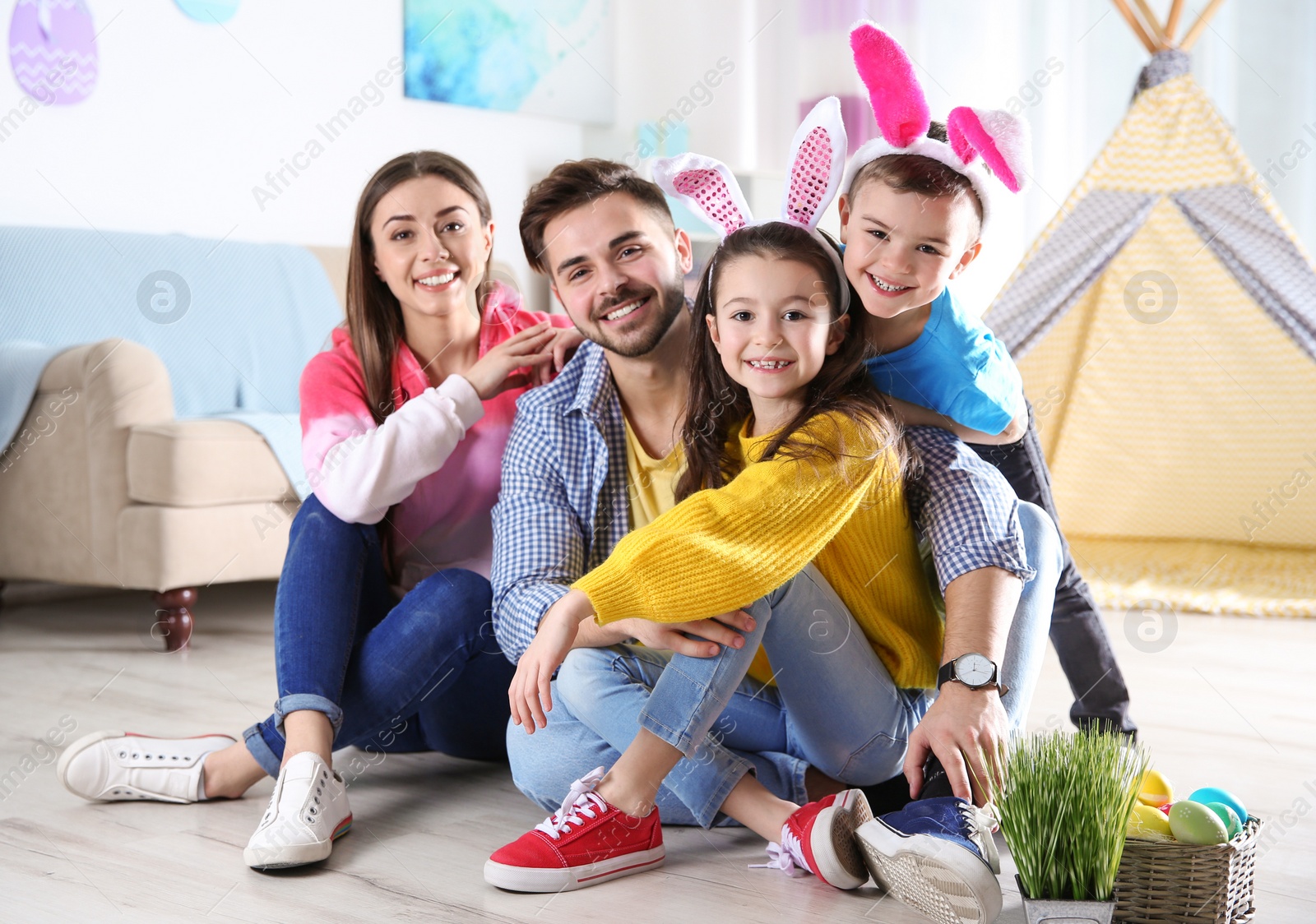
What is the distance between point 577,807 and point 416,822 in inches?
A: 11.3

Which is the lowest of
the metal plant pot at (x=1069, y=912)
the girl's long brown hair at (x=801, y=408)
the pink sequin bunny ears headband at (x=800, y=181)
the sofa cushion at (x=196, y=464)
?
the metal plant pot at (x=1069, y=912)

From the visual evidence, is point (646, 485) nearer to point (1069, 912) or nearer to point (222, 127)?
point (1069, 912)

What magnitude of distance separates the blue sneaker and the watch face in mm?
104

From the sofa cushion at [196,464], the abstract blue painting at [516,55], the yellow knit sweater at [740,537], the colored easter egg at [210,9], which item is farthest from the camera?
the abstract blue painting at [516,55]

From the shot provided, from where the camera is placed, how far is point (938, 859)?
101 cm

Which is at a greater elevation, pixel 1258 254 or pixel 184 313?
pixel 1258 254

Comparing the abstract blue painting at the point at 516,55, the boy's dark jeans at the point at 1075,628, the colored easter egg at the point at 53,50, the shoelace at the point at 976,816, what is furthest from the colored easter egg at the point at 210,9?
the shoelace at the point at 976,816

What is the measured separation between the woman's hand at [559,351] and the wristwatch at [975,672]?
665 millimetres

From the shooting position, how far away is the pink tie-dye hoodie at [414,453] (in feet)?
4.69

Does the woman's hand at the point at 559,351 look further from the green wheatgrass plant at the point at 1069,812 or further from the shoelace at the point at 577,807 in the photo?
the green wheatgrass plant at the point at 1069,812

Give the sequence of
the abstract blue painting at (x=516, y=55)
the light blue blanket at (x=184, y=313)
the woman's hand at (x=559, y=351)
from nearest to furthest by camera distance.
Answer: the woman's hand at (x=559, y=351)
the light blue blanket at (x=184, y=313)
the abstract blue painting at (x=516, y=55)

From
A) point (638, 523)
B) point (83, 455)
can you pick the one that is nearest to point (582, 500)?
point (638, 523)

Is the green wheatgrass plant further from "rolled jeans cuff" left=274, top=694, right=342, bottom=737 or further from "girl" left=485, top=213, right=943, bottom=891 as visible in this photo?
"rolled jeans cuff" left=274, top=694, right=342, bottom=737

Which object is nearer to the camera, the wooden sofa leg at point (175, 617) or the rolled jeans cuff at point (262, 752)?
the rolled jeans cuff at point (262, 752)
